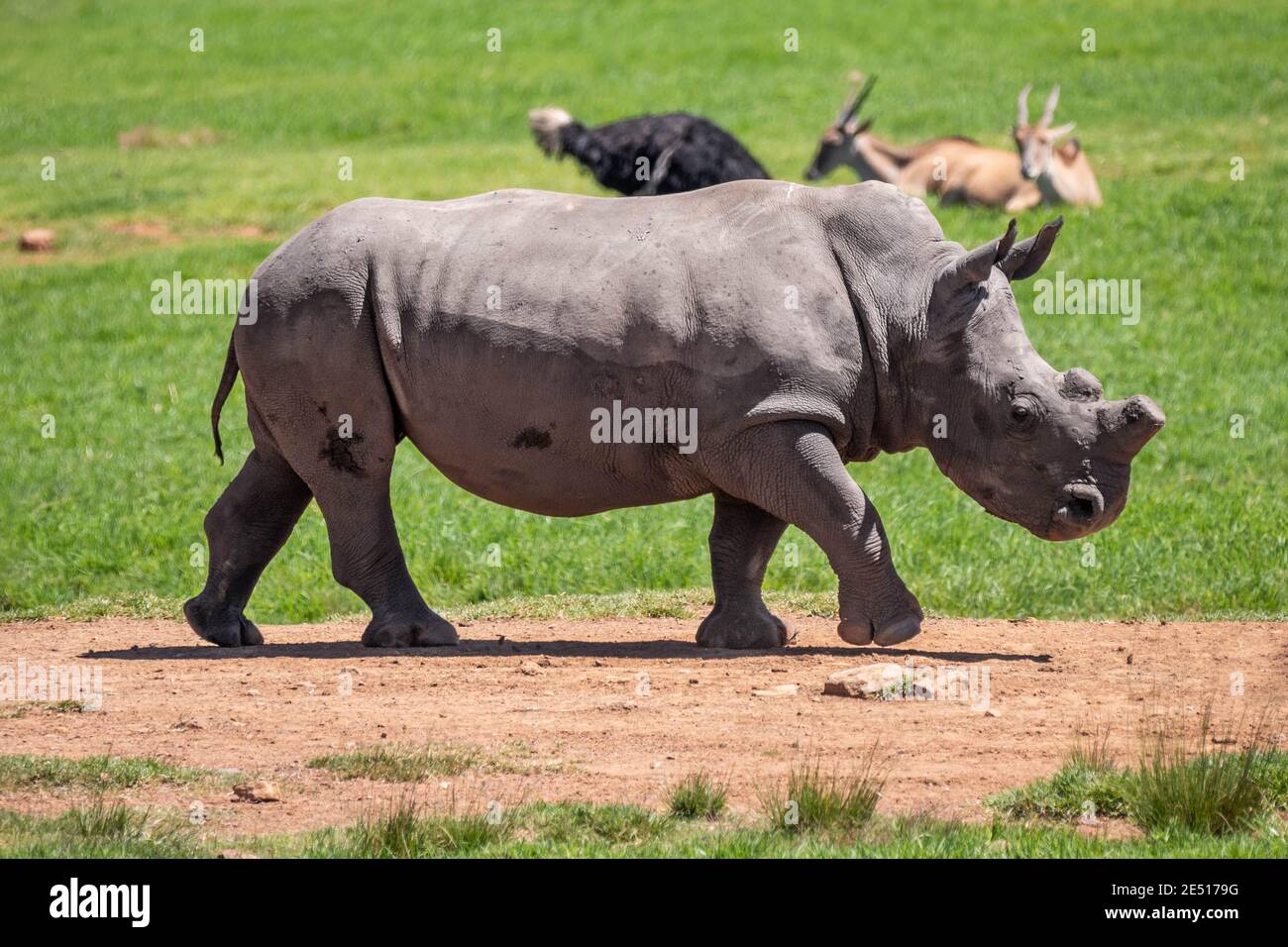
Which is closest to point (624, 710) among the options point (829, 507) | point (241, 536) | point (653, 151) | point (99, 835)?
point (829, 507)

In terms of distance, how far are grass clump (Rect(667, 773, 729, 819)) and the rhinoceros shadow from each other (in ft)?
8.71

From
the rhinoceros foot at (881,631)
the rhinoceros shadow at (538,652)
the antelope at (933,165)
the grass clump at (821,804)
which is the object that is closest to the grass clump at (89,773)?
the grass clump at (821,804)

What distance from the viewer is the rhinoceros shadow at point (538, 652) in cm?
959

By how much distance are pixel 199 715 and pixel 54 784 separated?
3.84ft

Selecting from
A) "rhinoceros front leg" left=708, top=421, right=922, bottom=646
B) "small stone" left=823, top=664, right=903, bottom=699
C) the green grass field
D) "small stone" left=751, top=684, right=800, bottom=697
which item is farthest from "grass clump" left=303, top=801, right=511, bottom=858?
the green grass field

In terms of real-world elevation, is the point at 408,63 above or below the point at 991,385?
above

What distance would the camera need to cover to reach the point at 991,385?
362 inches

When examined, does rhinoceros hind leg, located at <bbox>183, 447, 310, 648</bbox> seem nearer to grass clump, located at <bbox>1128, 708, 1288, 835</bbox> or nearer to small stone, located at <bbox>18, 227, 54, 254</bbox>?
grass clump, located at <bbox>1128, 708, 1288, 835</bbox>

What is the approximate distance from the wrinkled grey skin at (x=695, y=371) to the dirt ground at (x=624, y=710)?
0.67 meters

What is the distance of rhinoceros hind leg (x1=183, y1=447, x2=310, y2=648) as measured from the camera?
1031 centimetres

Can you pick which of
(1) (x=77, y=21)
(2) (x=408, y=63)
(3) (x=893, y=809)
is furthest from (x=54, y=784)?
(1) (x=77, y=21)

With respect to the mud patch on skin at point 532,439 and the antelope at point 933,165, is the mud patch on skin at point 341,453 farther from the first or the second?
the antelope at point 933,165
